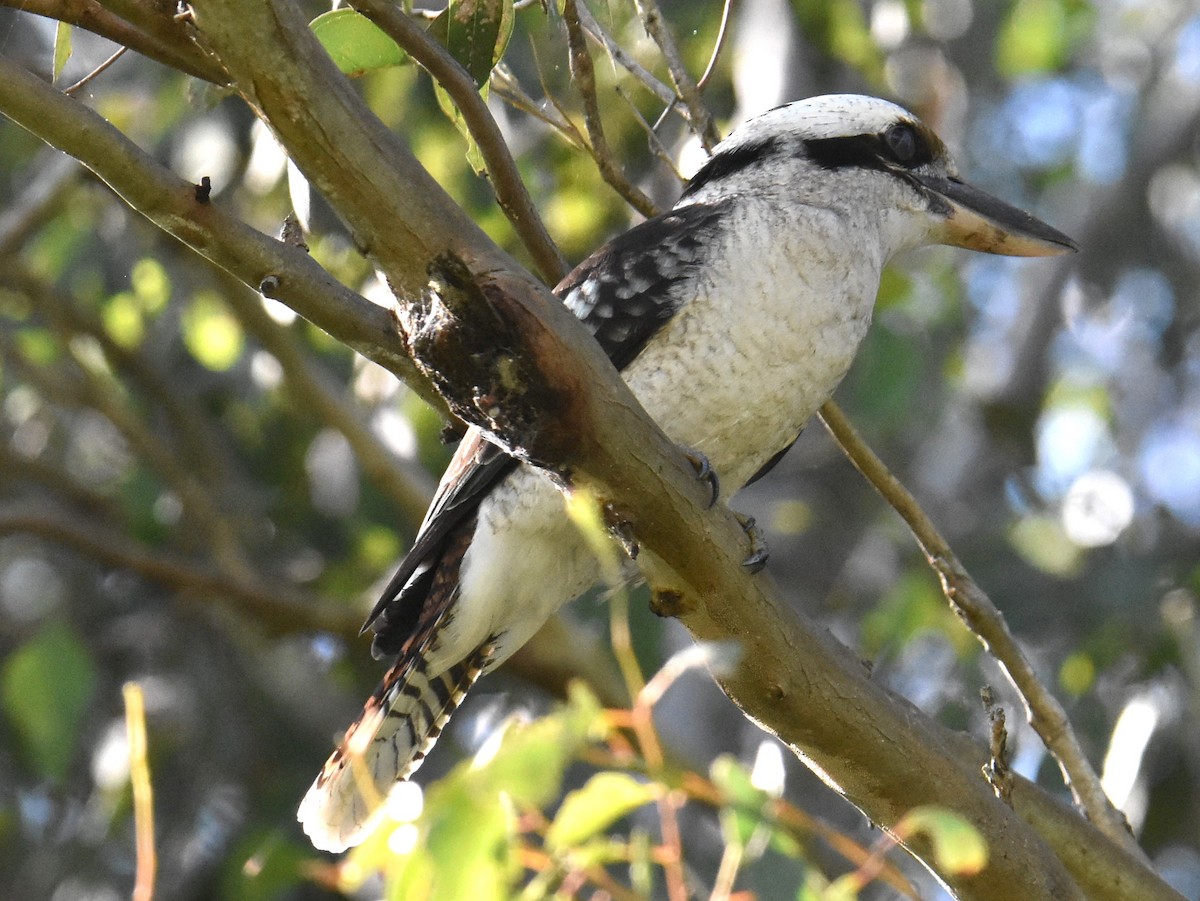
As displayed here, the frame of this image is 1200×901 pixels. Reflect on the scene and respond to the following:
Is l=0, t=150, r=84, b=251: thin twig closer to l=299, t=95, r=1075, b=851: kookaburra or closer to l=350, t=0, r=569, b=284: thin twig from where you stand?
l=299, t=95, r=1075, b=851: kookaburra

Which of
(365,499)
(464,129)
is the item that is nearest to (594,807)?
(464,129)

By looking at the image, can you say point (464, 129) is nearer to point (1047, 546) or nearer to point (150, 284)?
point (150, 284)

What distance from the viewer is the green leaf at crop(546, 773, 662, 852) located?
3.56 ft

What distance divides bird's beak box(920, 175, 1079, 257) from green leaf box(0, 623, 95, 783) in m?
1.89

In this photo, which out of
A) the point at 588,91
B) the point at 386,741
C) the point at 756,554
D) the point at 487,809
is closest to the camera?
the point at 487,809

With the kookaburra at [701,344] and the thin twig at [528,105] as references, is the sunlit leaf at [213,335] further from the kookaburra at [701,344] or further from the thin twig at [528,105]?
the thin twig at [528,105]

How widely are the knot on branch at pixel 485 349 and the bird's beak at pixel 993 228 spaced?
1357mm

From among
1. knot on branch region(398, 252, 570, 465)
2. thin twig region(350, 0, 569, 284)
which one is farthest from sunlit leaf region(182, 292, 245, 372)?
knot on branch region(398, 252, 570, 465)

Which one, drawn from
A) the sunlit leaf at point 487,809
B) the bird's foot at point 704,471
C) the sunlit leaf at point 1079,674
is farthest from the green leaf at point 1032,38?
the sunlit leaf at point 487,809

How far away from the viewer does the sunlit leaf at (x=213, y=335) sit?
436 centimetres

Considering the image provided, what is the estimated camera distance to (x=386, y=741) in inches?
97.6

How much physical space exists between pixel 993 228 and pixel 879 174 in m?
0.21

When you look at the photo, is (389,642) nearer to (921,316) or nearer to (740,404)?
(740,404)

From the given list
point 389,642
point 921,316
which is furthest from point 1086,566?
point 389,642
